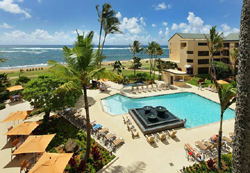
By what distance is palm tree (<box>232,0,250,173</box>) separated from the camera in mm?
4273

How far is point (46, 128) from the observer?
13234mm

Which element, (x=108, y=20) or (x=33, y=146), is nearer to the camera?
(x=33, y=146)

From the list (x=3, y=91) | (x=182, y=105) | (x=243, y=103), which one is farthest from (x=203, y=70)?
(x=3, y=91)

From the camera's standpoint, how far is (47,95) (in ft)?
41.1

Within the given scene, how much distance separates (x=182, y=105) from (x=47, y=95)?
16524mm

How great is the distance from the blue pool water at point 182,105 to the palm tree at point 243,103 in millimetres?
10186

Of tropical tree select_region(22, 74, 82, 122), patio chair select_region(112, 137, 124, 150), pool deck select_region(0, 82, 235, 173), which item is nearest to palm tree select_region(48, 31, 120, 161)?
tropical tree select_region(22, 74, 82, 122)

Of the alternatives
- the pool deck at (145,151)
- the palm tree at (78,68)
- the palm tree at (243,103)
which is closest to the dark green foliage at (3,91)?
the pool deck at (145,151)

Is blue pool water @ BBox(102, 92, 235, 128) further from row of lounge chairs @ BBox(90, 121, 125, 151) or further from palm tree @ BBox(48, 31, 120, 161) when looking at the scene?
palm tree @ BBox(48, 31, 120, 161)

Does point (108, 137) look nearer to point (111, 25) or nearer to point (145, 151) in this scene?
point (145, 151)

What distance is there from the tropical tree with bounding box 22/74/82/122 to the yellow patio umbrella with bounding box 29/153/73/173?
5.36 metres

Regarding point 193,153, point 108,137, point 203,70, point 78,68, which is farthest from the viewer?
point 203,70

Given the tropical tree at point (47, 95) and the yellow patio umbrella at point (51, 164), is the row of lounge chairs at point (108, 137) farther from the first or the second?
the yellow patio umbrella at point (51, 164)

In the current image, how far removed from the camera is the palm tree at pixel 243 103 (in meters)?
4.27
